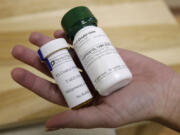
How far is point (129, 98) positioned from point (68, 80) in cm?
12

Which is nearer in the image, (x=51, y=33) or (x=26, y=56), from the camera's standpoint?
(x=26, y=56)

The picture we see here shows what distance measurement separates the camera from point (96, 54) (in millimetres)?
382

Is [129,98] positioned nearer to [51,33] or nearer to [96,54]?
[96,54]

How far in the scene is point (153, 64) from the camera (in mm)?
459

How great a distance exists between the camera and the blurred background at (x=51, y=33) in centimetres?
48

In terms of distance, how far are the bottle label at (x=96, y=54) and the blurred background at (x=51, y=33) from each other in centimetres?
17

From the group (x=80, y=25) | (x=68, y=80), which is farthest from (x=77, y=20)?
(x=68, y=80)

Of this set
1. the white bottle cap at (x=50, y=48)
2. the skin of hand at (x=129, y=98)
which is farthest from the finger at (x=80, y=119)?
the white bottle cap at (x=50, y=48)

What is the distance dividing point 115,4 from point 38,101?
403mm

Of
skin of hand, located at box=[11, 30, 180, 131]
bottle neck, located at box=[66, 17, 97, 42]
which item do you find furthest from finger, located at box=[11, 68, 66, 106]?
bottle neck, located at box=[66, 17, 97, 42]

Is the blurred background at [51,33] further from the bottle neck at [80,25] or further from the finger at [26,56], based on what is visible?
the bottle neck at [80,25]

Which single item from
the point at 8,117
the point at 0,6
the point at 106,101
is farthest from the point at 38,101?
the point at 0,6

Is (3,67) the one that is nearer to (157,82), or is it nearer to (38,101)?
(38,101)

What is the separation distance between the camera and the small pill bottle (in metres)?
0.38
